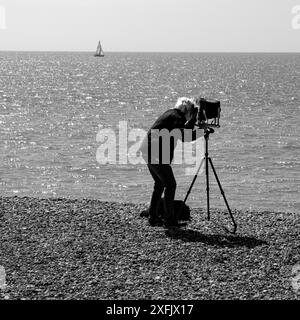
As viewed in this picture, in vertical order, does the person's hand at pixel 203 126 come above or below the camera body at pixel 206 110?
below

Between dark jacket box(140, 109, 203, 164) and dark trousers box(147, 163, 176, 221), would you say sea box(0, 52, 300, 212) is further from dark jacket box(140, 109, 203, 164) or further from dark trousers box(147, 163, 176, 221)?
dark jacket box(140, 109, 203, 164)

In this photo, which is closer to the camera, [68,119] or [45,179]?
[45,179]

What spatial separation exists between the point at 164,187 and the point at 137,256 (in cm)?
178

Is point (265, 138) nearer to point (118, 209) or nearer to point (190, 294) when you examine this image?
point (118, 209)

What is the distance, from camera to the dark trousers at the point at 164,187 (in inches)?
395

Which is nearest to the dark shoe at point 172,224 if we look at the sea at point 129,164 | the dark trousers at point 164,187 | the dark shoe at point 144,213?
the dark trousers at point 164,187

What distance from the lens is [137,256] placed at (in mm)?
8773

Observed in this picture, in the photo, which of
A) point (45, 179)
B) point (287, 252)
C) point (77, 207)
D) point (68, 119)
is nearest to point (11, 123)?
point (68, 119)

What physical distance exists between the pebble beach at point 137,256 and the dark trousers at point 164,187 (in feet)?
0.86

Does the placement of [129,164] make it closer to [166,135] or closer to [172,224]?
→ [172,224]

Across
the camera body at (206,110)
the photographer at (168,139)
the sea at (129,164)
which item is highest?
the camera body at (206,110)

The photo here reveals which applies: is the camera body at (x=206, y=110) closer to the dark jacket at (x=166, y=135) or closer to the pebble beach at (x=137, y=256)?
the dark jacket at (x=166, y=135)
